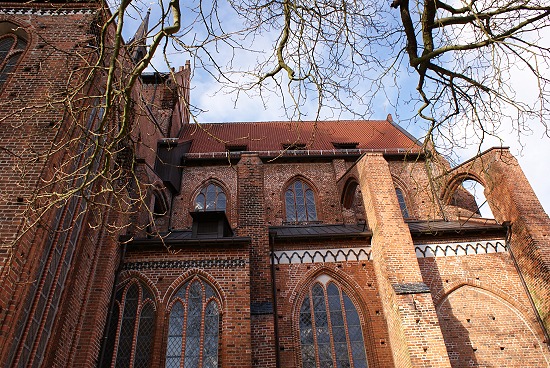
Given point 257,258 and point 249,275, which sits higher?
point 257,258

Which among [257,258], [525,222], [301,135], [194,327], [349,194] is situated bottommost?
[194,327]

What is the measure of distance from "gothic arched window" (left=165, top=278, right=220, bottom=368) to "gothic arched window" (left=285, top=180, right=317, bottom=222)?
5.92 m

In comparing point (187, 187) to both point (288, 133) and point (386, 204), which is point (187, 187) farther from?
point (386, 204)

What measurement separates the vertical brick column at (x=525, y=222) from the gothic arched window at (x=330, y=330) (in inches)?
170

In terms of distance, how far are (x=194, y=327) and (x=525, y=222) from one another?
8.55 meters

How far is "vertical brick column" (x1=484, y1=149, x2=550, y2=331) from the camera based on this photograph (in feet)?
33.7

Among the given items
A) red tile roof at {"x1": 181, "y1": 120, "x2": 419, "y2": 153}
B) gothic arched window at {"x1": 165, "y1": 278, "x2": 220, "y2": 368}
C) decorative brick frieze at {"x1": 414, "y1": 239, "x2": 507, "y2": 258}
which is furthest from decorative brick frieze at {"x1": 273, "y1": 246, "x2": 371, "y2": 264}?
red tile roof at {"x1": 181, "y1": 120, "x2": 419, "y2": 153}

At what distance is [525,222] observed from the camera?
35.9 ft

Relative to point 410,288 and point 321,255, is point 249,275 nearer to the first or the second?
point 321,255

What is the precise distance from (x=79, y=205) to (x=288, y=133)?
11.9m

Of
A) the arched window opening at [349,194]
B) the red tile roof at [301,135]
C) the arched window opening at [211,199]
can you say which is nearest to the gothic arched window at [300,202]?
the arched window opening at [349,194]

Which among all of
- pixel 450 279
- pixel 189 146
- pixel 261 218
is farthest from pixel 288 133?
pixel 450 279

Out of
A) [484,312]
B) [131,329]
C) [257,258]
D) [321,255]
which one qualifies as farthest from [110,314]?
[484,312]

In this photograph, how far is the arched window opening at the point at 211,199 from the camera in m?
15.5
